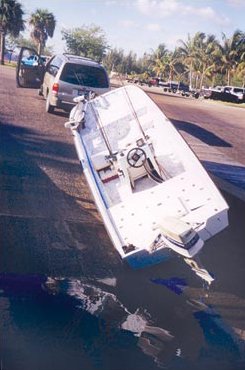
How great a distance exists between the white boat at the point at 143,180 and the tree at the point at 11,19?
39526mm

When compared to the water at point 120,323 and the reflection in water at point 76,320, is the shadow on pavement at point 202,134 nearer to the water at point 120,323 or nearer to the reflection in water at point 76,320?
the water at point 120,323

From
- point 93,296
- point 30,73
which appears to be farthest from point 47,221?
point 30,73

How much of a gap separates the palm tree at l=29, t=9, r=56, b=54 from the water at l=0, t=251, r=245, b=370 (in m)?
50.4

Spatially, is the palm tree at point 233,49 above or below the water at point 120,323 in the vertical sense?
above

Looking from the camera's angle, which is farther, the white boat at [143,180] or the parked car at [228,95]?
the parked car at [228,95]

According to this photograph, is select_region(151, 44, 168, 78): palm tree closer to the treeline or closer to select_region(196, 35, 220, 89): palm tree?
the treeline

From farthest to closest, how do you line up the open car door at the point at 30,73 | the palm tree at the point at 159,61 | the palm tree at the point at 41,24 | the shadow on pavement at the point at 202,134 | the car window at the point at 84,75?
the palm tree at the point at 159,61
the palm tree at the point at 41,24
the shadow on pavement at the point at 202,134
the open car door at the point at 30,73
the car window at the point at 84,75

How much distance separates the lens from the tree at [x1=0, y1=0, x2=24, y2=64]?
42969 millimetres

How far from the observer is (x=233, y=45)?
43344mm

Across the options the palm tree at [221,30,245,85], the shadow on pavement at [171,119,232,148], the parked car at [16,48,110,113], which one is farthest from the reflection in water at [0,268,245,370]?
the palm tree at [221,30,245,85]

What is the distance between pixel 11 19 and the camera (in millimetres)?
43875

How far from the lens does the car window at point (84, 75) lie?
1177 centimetres

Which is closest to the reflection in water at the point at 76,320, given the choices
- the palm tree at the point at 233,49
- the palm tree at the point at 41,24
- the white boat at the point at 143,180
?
the white boat at the point at 143,180

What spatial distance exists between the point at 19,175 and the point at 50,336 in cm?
382
